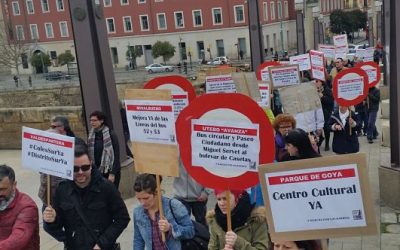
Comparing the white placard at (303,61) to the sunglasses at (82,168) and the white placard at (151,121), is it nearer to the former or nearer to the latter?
the white placard at (151,121)

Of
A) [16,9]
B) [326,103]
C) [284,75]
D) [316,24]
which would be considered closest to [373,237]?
[284,75]

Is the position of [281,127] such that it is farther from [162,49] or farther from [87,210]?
[162,49]

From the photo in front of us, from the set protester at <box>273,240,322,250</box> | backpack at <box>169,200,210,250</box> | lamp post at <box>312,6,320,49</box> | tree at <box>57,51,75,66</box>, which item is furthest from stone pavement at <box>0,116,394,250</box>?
tree at <box>57,51,75,66</box>

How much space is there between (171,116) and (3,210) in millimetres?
1536

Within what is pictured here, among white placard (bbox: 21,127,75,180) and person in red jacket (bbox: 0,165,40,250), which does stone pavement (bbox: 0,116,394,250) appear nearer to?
white placard (bbox: 21,127,75,180)

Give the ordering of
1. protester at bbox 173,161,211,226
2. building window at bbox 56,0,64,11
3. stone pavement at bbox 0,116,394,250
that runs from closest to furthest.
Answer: protester at bbox 173,161,211,226 < stone pavement at bbox 0,116,394,250 < building window at bbox 56,0,64,11

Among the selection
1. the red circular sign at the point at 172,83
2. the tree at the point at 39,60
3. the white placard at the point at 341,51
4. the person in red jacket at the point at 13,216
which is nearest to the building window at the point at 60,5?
the tree at the point at 39,60

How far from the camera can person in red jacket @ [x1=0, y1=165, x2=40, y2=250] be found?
3.97 meters

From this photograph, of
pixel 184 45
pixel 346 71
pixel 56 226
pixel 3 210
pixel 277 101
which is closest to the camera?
pixel 3 210

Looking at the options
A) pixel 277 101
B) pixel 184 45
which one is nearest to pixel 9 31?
pixel 184 45

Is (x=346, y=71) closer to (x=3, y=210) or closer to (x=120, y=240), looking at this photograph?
(x=120, y=240)

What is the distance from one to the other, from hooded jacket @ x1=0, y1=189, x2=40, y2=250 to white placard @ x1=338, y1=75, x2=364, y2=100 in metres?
6.01

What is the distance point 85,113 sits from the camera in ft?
29.0

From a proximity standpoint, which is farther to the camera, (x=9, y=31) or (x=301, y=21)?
(x=9, y=31)
